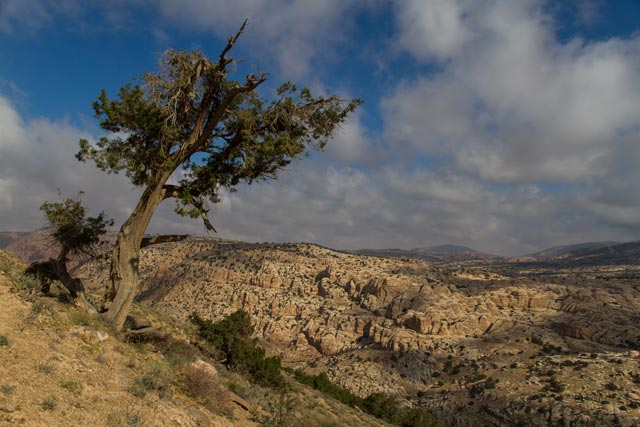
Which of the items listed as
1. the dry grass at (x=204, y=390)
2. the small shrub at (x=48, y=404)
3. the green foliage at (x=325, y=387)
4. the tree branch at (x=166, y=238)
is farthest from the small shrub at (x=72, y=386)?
the green foliage at (x=325, y=387)

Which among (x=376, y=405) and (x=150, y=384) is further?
(x=376, y=405)

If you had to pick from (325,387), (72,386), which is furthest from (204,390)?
(325,387)

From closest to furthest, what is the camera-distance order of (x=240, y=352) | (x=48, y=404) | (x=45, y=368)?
1. (x=48, y=404)
2. (x=45, y=368)
3. (x=240, y=352)

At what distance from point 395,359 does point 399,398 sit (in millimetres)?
12874

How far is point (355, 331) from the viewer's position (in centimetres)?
8169

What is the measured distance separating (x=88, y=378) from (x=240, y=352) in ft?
46.9

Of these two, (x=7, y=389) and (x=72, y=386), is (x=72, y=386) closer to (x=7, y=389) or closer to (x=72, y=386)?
(x=72, y=386)

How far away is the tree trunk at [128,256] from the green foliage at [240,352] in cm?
970

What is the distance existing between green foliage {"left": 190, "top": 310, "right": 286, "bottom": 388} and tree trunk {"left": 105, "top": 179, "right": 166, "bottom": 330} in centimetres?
970

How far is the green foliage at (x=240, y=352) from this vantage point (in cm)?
2025

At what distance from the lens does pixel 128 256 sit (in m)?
11.9

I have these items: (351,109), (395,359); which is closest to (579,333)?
(395,359)

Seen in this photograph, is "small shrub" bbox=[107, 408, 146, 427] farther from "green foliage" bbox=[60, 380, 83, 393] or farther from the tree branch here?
the tree branch

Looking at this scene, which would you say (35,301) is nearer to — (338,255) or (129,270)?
(129,270)
